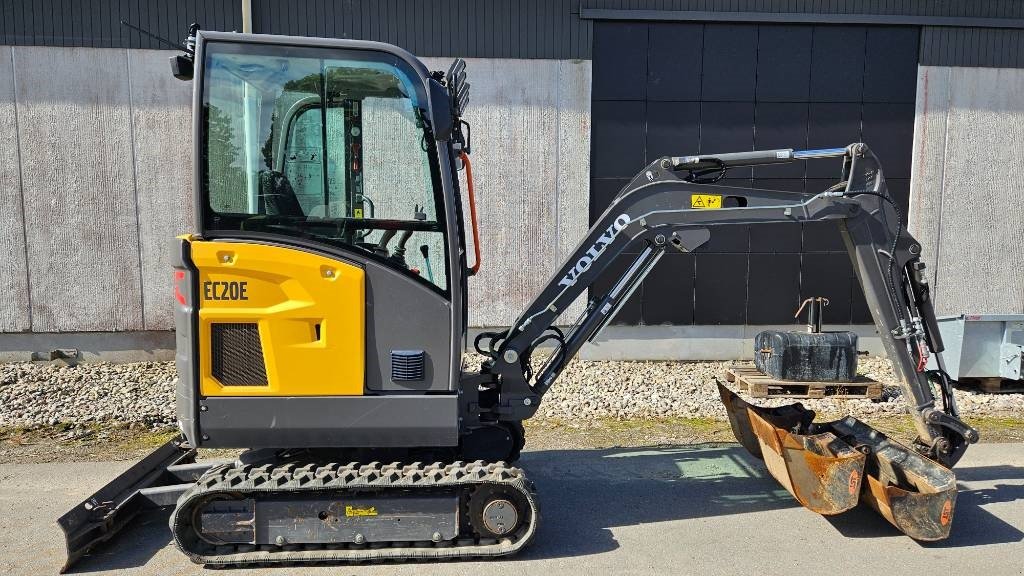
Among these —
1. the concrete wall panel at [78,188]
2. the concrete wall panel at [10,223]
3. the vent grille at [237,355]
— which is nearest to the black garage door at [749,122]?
the vent grille at [237,355]

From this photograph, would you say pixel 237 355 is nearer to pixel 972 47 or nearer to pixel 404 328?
pixel 404 328

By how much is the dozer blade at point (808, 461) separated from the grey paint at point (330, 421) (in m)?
2.26

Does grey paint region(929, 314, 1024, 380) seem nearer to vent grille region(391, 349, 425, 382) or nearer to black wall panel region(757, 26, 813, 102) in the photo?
black wall panel region(757, 26, 813, 102)

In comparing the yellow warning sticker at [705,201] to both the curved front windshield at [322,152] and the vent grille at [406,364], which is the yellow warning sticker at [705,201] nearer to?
the curved front windshield at [322,152]

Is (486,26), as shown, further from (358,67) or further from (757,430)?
(757,430)

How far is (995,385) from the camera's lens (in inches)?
302

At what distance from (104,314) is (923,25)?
11683 mm

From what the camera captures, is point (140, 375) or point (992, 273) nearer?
point (140, 375)

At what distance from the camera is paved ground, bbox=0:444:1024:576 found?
3908 millimetres

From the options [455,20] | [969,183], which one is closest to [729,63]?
[455,20]

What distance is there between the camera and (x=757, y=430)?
4957 mm

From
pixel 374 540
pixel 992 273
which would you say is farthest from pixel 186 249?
pixel 992 273

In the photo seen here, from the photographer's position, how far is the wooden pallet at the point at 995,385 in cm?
768

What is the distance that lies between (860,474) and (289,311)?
3628 mm
